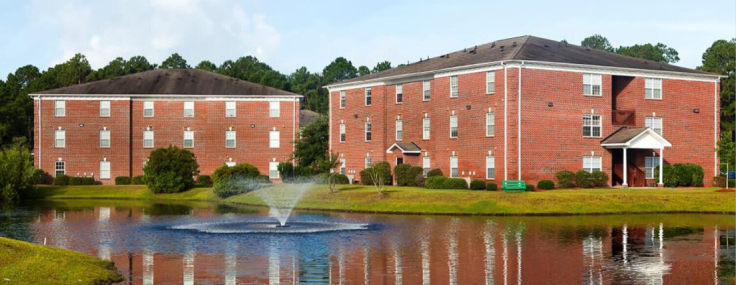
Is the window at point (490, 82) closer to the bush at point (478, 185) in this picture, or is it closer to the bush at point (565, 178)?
the bush at point (478, 185)

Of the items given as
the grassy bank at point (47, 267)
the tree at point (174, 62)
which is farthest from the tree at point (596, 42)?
the grassy bank at point (47, 267)

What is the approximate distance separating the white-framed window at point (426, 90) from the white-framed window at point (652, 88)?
16.3 metres

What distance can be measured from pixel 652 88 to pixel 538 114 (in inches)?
462

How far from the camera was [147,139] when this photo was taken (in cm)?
8569

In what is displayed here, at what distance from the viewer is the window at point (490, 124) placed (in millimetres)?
61719

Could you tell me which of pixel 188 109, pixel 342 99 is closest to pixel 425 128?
pixel 342 99

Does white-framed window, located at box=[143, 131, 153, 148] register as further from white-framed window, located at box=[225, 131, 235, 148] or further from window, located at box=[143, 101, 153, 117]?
white-framed window, located at box=[225, 131, 235, 148]

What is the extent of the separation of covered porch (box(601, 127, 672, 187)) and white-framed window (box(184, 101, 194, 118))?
41.2 meters

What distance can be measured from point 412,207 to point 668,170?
24333 mm

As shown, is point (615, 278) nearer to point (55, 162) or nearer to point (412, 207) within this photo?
point (412, 207)

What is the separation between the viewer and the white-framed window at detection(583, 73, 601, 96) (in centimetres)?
6297

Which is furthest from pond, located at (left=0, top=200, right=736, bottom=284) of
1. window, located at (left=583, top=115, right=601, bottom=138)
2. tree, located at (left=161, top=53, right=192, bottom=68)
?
tree, located at (left=161, top=53, right=192, bottom=68)

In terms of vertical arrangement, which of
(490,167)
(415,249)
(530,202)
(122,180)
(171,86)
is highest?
(171,86)

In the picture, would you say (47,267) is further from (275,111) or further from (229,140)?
(275,111)
